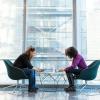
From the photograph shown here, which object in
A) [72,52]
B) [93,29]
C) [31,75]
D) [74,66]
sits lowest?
[31,75]

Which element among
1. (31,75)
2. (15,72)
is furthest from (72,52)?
(15,72)

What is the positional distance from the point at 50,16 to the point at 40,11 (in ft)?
1.07

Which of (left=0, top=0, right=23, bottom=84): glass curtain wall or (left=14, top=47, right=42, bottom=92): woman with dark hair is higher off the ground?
(left=0, top=0, right=23, bottom=84): glass curtain wall

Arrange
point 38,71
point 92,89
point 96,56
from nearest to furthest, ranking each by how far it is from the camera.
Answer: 1. point 38,71
2. point 92,89
3. point 96,56

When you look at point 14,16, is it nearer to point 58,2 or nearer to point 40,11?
point 40,11

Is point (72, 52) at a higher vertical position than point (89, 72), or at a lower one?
higher

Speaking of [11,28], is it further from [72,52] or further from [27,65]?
[72,52]

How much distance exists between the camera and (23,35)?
881 cm

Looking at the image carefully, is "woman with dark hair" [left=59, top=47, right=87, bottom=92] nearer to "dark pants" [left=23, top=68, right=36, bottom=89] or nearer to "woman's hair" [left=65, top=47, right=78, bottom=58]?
"woman's hair" [left=65, top=47, right=78, bottom=58]

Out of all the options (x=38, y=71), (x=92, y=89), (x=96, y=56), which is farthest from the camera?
(x=96, y=56)

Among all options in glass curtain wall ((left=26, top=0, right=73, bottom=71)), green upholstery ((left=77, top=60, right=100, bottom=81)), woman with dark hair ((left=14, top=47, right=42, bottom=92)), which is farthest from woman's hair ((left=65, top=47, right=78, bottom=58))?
glass curtain wall ((left=26, top=0, right=73, bottom=71))

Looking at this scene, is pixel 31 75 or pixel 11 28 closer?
pixel 31 75

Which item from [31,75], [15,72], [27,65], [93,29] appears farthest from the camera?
[93,29]

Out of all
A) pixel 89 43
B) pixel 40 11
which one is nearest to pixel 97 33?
pixel 89 43
